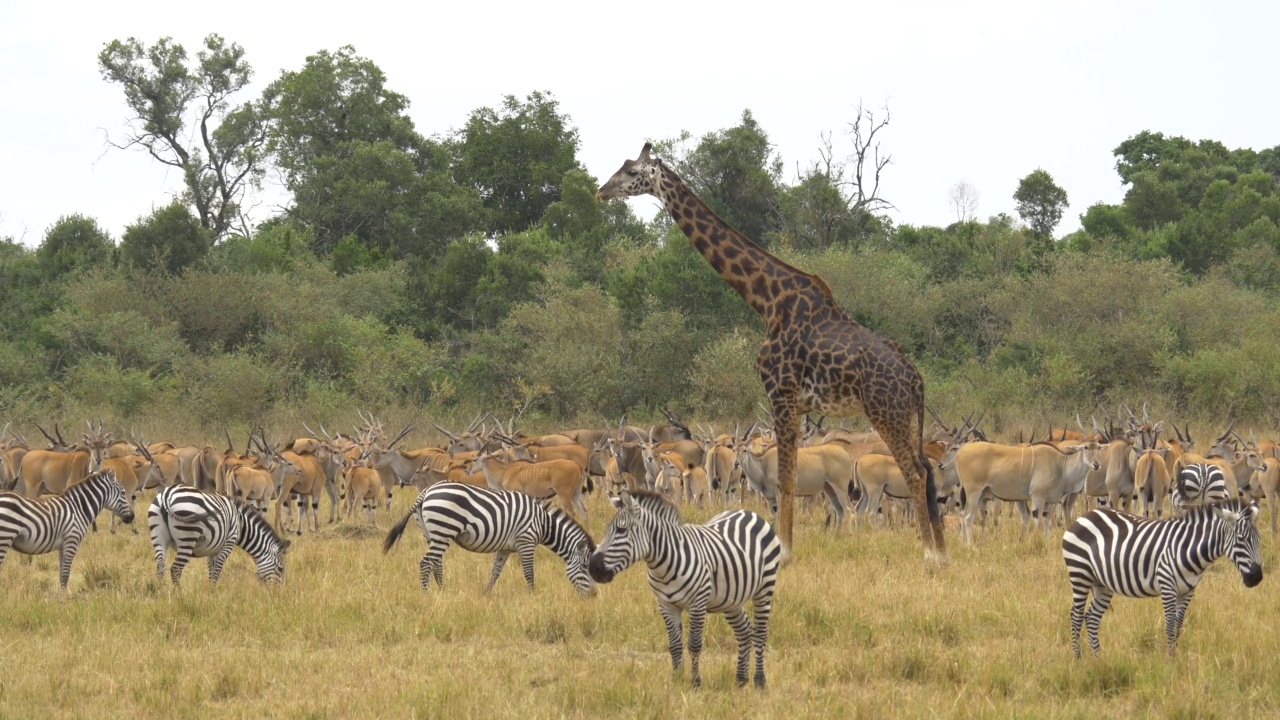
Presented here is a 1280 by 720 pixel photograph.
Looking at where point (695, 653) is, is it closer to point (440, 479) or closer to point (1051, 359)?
point (440, 479)

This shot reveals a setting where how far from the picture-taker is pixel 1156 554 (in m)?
9.78

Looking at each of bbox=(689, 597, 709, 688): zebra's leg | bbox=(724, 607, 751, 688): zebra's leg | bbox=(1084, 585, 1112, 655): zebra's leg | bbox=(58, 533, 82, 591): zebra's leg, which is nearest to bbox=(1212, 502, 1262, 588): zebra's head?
bbox=(1084, 585, 1112, 655): zebra's leg

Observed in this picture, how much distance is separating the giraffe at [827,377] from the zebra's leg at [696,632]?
16.9 feet

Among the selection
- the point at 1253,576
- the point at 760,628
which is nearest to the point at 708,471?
the point at 760,628

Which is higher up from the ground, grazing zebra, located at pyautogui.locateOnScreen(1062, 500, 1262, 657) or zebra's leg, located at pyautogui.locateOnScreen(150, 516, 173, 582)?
grazing zebra, located at pyautogui.locateOnScreen(1062, 500, 1262, 657)

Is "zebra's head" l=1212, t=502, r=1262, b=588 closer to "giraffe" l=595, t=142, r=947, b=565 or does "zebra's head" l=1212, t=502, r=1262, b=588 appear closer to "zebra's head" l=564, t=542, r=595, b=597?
"giraffe" l=595, t=142, r=947, b=565

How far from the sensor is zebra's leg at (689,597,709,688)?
905 cm

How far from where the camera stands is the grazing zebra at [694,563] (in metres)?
8.79

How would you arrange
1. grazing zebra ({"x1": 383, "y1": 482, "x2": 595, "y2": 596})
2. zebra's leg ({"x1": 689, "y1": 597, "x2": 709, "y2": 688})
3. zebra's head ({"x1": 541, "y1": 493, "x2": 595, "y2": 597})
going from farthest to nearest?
zebra's head ({"x1": 541, "y1": 493, "x2": 595, "y2": 597})
grazing zebra ({"x1": 383, "y1": 482, "x2": 595, "y2": 596})
zebra's leg ({"x1": 689, "y1": 597, "x2": 709, "y2": 688})

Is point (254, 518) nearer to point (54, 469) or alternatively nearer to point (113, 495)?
point (113, 495)

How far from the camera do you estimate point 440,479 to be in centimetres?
1902

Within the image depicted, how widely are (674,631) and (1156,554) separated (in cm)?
344

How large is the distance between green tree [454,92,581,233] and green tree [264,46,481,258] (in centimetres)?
144

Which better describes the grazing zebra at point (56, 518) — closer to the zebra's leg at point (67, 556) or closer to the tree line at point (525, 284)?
the zebra's leg at point (67, 556)
